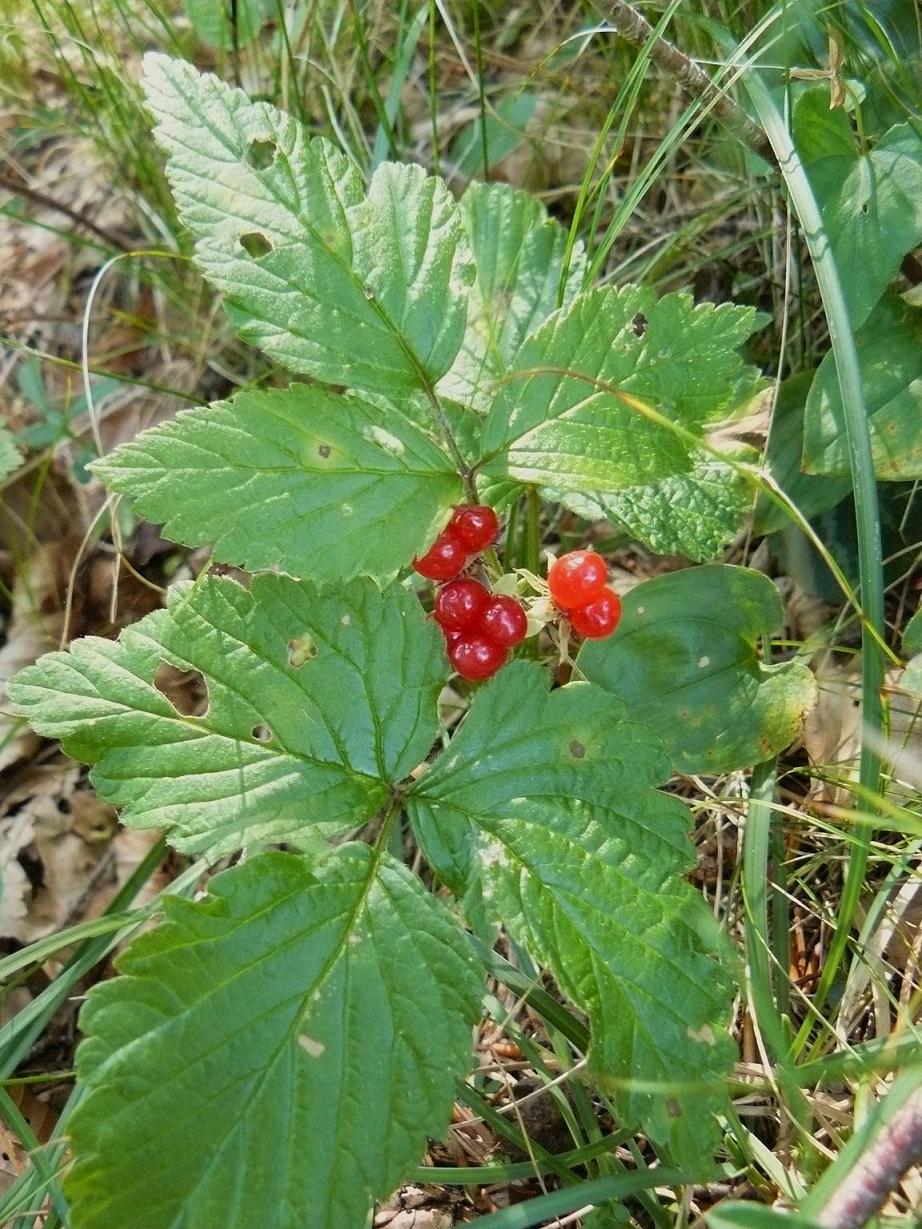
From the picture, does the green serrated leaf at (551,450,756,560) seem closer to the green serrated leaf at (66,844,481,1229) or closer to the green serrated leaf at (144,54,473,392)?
the green serrated leaf at (144,54,473,392)

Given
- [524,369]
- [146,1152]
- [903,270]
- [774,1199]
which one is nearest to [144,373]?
[524,369]

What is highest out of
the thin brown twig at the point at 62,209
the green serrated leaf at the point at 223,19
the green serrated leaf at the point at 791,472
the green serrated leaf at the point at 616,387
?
the green serrated leaf at the point at 223,19

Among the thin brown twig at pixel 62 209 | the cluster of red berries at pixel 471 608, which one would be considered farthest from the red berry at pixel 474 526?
the thin brown twig at pixel 62 209

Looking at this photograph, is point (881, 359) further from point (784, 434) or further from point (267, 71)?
point (267, 71)

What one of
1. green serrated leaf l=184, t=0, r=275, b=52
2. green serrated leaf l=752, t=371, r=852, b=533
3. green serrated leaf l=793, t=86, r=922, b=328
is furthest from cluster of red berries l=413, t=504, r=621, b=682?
green serrated leaf l=184, t=0, r=275, b=52

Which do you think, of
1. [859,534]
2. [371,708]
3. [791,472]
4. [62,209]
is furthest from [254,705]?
[62,209]

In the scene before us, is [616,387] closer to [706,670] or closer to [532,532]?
[532,532]

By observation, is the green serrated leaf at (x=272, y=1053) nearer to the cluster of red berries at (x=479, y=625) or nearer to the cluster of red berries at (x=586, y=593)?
the cluster of red berries at (x=479, y=625)
